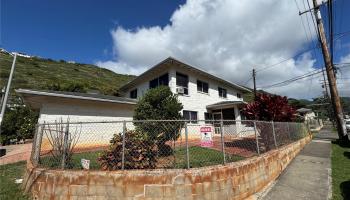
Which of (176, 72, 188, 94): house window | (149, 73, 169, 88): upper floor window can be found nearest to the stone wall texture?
(176, 72, 188, 94): house window

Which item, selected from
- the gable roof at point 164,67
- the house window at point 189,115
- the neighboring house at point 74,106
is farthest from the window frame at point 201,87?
the neighboring house at point 74,106

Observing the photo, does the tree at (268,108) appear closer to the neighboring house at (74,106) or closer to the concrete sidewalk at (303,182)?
the concrete sidewalk at (303,182)

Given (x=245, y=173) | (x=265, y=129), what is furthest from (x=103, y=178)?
(x=265, y=129)

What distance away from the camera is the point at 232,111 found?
18.7m

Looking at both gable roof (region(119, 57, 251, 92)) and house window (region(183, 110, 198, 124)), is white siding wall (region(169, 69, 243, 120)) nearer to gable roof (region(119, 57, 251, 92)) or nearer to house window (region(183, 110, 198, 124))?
house window (region(183, 110, 198, 124))

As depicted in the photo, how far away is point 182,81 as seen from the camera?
16484mm

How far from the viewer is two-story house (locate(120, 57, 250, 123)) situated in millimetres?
15750

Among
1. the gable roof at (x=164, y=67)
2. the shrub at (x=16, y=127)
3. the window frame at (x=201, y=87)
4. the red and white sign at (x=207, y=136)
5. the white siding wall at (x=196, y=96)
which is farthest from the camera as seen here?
the shrub at (x=16, y=127)

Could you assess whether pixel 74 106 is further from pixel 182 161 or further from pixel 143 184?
pixel 143 184

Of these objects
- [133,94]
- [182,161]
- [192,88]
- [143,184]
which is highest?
[133,94]

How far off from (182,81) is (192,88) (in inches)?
45.5

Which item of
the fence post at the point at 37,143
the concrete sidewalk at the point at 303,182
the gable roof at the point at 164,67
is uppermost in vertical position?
the gable roof at the point at 164,67

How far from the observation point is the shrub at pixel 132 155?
568cm

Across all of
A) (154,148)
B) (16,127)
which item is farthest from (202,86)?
(16,127)
